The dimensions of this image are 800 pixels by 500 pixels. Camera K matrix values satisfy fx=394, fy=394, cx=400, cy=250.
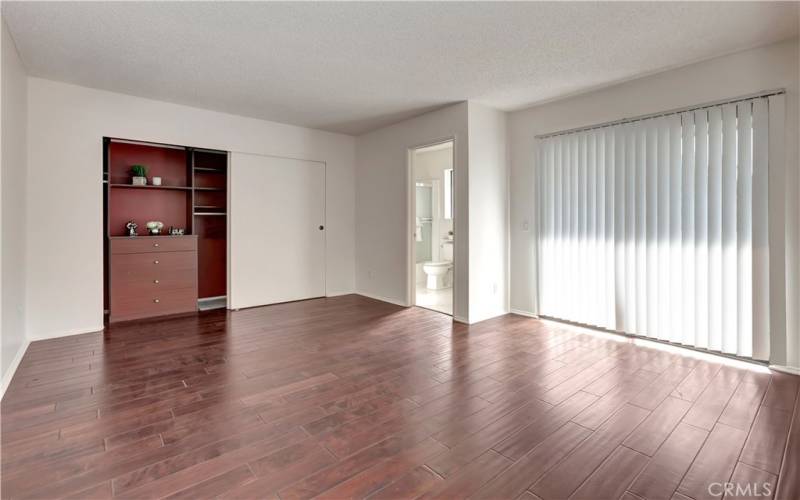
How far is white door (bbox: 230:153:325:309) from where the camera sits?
5.39 m

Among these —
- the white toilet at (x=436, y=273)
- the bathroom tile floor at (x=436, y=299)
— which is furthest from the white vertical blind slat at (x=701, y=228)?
the white toilet at (x=436, y=273)

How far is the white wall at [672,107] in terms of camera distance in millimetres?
3023

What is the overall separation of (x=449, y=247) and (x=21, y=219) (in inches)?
236

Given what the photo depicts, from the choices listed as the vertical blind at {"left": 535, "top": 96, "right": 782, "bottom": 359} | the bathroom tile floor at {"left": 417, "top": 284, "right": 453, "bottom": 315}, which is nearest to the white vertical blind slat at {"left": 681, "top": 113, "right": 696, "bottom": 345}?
the vertical blind at {"left": 535, "top": 96, "right": 782, "bottom": 359}

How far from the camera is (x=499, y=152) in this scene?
4992mm

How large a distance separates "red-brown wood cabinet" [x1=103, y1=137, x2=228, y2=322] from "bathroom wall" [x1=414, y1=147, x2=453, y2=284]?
12.0 feet

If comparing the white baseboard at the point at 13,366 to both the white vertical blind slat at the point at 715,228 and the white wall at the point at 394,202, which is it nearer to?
the white wall at the point at 394,202

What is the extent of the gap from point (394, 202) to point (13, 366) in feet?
14.1

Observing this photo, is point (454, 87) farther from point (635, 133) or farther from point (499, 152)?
point (635, 133)

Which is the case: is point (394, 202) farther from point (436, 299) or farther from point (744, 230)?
point (744, 230)

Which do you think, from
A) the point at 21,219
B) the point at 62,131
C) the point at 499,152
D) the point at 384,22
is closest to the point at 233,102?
the point at 62,131

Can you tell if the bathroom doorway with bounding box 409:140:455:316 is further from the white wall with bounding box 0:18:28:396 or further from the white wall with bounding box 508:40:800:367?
the white wall with bounding box 0:18:28:396

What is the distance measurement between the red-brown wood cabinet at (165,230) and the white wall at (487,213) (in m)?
3.34

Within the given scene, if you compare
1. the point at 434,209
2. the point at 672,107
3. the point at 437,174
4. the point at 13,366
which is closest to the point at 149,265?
the point at 13,366
